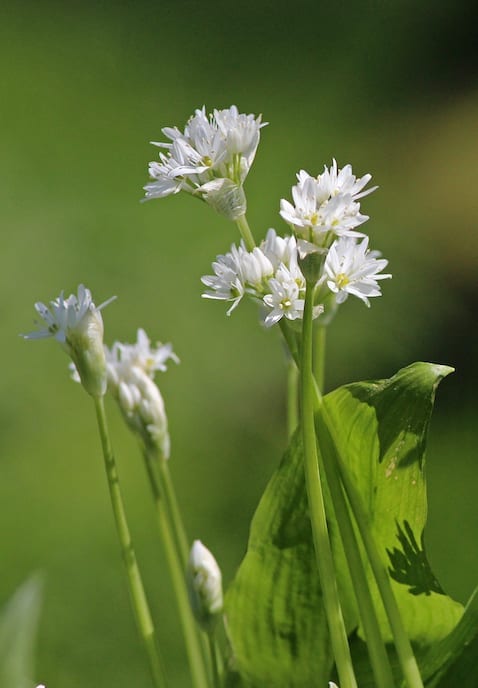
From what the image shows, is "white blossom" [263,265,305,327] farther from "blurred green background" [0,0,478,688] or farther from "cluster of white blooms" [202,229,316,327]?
"blurred green background" [0,0,478,688]

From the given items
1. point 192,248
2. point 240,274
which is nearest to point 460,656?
point 240,274

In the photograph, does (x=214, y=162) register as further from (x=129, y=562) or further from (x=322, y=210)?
(x=129, y=562)

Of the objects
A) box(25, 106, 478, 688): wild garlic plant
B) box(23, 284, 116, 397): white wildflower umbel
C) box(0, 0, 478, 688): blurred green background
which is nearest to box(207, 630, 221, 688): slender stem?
box(25, 106, 478, 688): wild garlic plant

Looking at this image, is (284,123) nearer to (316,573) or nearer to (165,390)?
(165,390)

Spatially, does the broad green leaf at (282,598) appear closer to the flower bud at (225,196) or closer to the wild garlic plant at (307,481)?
the wild garlic plant at (307,481)

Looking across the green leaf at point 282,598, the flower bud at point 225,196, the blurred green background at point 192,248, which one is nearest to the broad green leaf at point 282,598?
the green leaf at point 282,598

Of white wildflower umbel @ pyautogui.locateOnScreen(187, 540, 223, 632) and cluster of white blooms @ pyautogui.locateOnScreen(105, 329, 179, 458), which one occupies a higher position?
cluster of white blooms @ pyautogui.locateOnScreen(105, 329, 179, 458)
